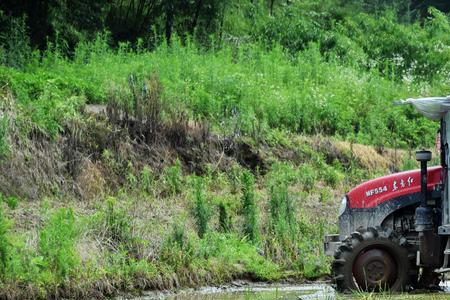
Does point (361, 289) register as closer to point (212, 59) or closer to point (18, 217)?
point (18, 217)

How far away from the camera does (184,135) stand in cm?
2203

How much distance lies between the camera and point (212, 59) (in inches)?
1085

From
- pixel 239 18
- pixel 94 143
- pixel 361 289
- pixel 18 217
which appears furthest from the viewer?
pixel 239 18

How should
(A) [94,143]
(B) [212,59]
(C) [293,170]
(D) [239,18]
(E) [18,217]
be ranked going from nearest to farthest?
(E) [18,217]
(A) [94,143]
(C) [293,170]
(B) [212,59]
(D) [239,18]

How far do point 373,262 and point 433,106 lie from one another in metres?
2.45

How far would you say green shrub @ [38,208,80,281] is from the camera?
14570 millimetres

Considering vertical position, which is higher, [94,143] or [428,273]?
[94,143]

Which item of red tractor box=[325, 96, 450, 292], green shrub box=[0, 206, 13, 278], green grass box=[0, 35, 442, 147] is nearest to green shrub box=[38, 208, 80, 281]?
green shrub box=[0, 206, 13, 278]

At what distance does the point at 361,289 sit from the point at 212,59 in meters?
14.4

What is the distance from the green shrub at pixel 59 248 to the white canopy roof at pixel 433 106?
552 cm

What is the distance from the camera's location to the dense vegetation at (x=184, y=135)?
16.2 meters

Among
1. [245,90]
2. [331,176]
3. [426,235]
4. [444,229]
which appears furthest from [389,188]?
[245,90]

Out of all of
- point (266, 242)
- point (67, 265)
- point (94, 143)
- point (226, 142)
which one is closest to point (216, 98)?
point (226, 142)

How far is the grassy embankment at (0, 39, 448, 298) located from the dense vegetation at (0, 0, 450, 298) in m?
0.04
